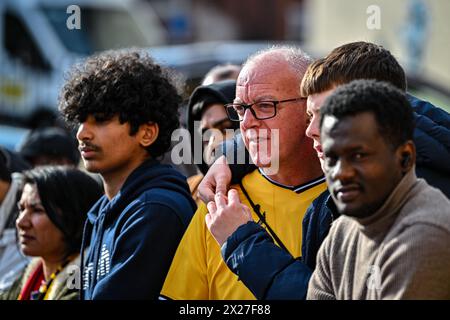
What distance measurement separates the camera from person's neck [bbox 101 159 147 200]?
14.3ft

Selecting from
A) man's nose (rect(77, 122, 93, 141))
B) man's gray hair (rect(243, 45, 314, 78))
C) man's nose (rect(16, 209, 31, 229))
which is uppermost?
man's gray hair (rect(243, 45, 314, 78))

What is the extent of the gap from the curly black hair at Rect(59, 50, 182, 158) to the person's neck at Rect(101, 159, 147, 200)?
134mm

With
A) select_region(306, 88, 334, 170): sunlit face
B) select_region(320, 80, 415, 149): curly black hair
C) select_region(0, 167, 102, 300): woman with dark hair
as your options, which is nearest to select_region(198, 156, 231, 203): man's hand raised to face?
select_region(306, 88, 334, 170): sunlit face

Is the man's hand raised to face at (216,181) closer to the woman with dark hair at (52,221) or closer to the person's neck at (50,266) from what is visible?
the woman with dark hair at (52,221)

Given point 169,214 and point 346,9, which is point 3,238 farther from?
point 346,9

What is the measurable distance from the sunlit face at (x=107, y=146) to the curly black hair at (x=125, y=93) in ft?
0.09

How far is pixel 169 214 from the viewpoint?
4.09 meters

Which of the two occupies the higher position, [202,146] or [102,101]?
[102,101]

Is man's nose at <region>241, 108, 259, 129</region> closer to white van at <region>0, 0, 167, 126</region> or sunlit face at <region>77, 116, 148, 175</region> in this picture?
sunlit face at <region>77, 116, 148, 175</region>

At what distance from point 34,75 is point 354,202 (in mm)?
15279

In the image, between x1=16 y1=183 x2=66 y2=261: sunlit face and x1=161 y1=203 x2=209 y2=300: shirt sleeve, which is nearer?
x1=161 y1=203 x2=209 y2=300: shirt sleeve

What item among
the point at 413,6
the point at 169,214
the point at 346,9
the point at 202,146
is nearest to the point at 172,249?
the point at 169,214

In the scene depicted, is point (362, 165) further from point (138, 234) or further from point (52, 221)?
point (52, 221)

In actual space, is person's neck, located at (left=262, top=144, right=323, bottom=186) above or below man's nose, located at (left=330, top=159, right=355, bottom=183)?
below
